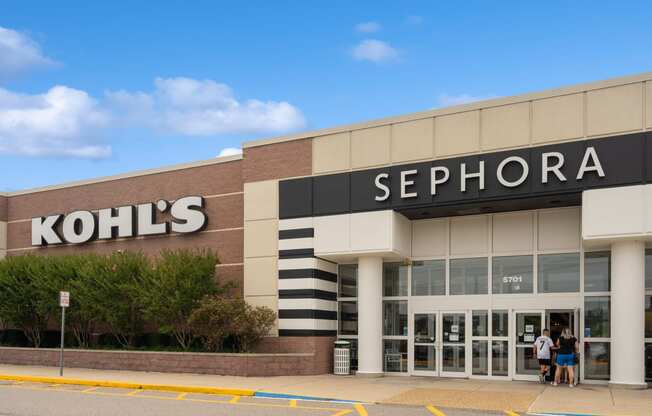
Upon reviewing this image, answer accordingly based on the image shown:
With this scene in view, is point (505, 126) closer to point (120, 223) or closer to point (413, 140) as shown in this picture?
point (413, 140)

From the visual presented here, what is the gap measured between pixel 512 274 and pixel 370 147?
5893 mm

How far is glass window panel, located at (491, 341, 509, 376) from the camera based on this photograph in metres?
22.1

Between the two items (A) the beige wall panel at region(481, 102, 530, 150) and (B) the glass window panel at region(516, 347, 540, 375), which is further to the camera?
(B) the glass window panel at region(516, 347, 540, 375)

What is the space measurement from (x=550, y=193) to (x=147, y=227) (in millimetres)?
15755

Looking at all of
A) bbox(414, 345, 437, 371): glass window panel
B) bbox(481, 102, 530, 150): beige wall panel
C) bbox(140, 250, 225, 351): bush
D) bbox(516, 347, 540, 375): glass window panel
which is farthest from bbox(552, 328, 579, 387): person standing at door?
bbox(140, 250, 225, 351): bush

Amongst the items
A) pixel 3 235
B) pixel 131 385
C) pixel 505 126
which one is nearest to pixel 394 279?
pixel 505 126

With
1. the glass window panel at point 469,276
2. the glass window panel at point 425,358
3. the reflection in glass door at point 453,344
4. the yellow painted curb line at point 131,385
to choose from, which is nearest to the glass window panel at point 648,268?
the glass window panel at point 469,276

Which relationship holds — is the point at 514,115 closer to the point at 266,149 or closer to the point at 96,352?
the point at 266,149

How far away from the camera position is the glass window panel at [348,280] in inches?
996

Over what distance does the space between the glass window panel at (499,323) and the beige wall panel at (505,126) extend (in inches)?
200

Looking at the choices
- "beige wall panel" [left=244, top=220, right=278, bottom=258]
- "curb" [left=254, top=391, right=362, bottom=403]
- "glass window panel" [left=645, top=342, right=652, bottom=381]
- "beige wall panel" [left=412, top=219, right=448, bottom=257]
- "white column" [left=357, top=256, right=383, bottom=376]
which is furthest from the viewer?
"beige wall panel" [left=244, top=220, right=278, bottom=258]

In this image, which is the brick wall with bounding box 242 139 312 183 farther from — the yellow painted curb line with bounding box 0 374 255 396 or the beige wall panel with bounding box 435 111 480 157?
the yellow painted curb line with bounding box 0 374 255 396

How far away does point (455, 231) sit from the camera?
76.9 ft

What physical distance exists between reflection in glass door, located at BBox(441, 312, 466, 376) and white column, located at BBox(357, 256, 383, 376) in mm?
1991
